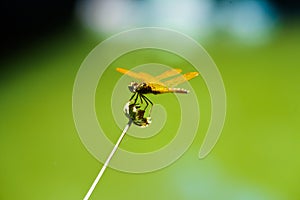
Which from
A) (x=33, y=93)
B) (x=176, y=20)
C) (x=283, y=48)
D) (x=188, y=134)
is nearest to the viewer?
(x=188, y=134)

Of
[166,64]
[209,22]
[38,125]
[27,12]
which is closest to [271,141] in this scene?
[166,64]

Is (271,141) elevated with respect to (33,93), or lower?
elevated

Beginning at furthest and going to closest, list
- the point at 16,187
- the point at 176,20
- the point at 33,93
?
the point at 176,20
the point at 33,93
the point at 16,187

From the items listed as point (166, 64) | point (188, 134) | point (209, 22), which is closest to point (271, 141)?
point (188, 134)

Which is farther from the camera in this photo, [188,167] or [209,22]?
[209,22]

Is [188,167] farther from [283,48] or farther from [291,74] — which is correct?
[283,48]

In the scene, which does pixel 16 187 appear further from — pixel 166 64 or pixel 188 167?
pixel 166 64

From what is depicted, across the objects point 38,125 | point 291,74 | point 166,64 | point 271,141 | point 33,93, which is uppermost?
point 291,74
